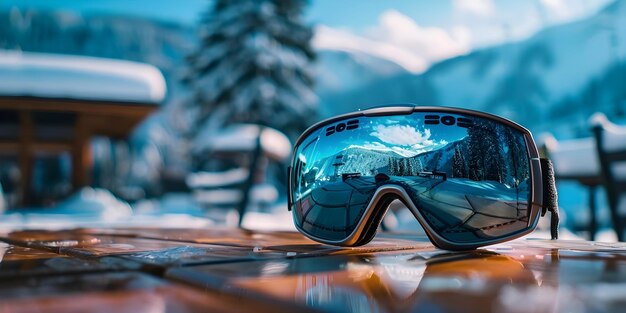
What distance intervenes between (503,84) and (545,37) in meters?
2.73

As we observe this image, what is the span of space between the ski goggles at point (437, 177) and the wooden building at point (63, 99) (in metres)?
5.26

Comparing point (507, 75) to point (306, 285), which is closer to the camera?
point (306, 285)

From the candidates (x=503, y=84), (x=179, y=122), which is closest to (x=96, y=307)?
(x=503, y=84)

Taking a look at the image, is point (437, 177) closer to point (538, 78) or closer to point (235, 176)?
point (235, 176)

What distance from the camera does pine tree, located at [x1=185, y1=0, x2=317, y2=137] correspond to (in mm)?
16078

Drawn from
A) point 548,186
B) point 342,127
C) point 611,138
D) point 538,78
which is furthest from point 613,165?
point 538,78

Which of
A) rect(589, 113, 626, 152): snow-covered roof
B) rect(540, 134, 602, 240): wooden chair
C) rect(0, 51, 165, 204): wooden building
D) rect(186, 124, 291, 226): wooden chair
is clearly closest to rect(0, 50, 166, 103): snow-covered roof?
rect(0, 51, 165, 204): wooden building

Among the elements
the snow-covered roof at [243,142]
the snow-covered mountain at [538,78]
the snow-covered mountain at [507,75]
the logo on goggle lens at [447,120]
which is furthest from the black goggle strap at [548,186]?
the snow-covered mountain at [538,78]

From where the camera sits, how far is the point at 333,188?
0.83m

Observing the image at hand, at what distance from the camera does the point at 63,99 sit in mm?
5488

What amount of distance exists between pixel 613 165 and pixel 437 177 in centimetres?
233

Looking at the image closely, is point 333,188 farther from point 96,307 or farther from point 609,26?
point 609,26

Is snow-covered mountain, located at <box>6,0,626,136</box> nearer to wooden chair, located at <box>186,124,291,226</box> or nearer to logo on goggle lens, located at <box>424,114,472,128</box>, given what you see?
wooden chair, located at <box>186,124,291,226</box>

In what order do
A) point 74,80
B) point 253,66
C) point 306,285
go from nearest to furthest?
1. point 306,285
2. point 74,80
3. point 253,66
